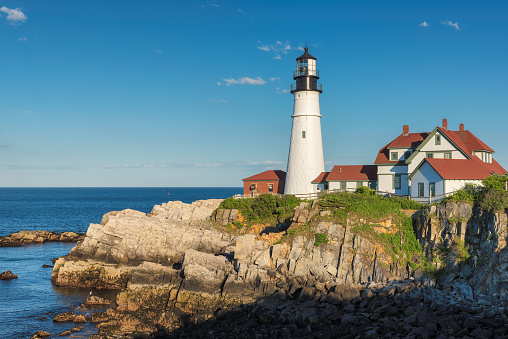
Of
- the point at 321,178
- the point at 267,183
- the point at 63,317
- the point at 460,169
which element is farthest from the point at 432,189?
the point at 63,317

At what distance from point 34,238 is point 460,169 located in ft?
139

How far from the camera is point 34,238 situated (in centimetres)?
4844

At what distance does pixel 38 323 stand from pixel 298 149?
25041 millimetres

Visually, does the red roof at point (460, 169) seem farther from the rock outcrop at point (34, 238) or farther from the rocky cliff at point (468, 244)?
the rock outcrop at point (34, 238)

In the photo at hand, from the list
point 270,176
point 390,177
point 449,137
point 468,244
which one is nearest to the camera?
point 468,244

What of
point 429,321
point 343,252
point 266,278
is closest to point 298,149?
point 343,252

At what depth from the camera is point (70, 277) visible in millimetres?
29766

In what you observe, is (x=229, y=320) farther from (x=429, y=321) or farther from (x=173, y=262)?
(x=173, y=262)

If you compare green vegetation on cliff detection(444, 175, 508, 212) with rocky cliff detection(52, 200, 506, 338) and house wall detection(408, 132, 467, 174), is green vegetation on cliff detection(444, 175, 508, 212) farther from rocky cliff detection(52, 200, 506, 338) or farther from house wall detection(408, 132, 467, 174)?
house wall detection(408, 132, 467, 174)

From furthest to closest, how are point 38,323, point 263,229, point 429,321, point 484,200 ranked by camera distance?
point 263,229, point 484,200, point 38,323, point 429,321

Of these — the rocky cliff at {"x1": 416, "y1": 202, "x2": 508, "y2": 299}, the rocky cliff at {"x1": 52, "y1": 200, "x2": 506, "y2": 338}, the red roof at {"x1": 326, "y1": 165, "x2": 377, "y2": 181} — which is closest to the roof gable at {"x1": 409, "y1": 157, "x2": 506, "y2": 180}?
the rocky cliff at {"x1": 416, "y1": 202, "x2": 508, "y2": 299}

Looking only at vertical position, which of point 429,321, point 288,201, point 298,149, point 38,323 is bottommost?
point 38,323

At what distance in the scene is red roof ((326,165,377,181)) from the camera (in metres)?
38.4

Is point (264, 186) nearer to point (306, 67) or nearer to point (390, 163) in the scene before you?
point (306, 67)
